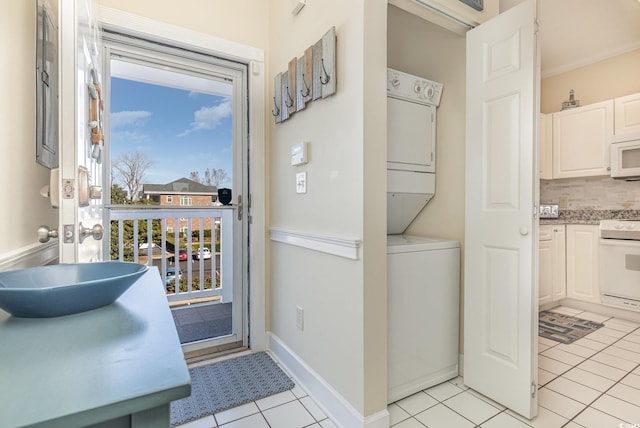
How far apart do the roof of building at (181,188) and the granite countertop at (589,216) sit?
11.6ft

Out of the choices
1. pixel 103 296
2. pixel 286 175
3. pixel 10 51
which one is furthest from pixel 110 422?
pixel 286 175

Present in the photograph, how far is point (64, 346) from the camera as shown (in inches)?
21.6

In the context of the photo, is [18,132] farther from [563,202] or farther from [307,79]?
[563,202]

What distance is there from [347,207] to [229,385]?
1303mm

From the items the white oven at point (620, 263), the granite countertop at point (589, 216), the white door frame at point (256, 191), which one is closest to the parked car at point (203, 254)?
the white door frame at point (256, 191)

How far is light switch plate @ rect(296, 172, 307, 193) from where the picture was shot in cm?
197

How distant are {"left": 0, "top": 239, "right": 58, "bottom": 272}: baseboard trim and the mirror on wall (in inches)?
13.3

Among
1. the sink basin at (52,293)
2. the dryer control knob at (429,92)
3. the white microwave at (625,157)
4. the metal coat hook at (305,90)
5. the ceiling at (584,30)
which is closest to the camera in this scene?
the sink basin at (52,293)

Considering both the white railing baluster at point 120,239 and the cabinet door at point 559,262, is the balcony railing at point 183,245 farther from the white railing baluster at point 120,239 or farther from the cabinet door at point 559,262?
the cabinet door at point 559,262

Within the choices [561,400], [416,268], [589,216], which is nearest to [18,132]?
[416,268]

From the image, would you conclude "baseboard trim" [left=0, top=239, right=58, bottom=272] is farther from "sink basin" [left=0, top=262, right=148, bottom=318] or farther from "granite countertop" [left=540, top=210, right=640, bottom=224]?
"granite countertop" [left=540, top=210, right=640, bottom=224]

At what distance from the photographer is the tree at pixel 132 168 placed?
2131 millimetres

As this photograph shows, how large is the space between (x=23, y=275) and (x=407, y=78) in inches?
78.8

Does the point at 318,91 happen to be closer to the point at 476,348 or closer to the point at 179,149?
the point at 179,149
